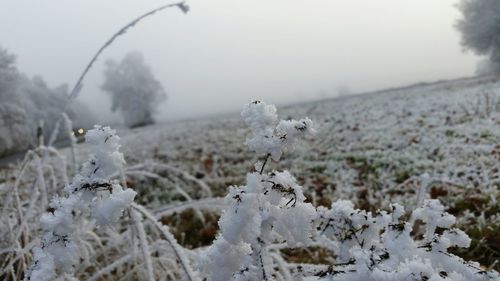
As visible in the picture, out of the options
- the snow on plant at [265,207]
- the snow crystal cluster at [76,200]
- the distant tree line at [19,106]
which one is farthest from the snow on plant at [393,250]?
the distant tree line at [19,106]

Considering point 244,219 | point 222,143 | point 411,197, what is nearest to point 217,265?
point 244,219

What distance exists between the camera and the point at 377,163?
8.86 m

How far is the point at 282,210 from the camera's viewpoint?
1.49 meters

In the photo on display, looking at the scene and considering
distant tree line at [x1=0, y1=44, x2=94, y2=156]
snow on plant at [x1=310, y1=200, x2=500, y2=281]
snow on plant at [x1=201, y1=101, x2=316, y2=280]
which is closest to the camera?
snow on plant at [x1=310, y1=200, x2=500, y2=281]

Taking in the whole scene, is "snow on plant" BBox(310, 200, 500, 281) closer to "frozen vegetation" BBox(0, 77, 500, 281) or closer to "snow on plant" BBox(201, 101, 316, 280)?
"frozen vegetation" BBox(0, 77, 500, 281)

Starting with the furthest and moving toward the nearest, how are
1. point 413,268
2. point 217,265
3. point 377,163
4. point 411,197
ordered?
1. point 377,163
2. point 411,197
3. point 217,265
4. point 413,268

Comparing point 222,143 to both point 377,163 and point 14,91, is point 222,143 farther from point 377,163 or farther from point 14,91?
point 14,91

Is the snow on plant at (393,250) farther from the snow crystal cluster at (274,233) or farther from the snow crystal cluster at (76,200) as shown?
the snow crystal cluster at (76,200)

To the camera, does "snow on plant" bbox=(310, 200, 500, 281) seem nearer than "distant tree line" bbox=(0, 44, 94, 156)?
Yes

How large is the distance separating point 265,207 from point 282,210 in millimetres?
58

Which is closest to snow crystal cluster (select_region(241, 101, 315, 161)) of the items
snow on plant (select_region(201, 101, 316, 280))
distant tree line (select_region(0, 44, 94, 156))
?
snow on plant (select_region(201, 101, 316, 280))

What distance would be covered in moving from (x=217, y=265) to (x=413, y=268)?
0.53m

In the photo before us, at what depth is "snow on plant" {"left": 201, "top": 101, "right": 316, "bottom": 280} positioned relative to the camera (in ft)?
4.75

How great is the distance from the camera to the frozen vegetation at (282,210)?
4.82ft
